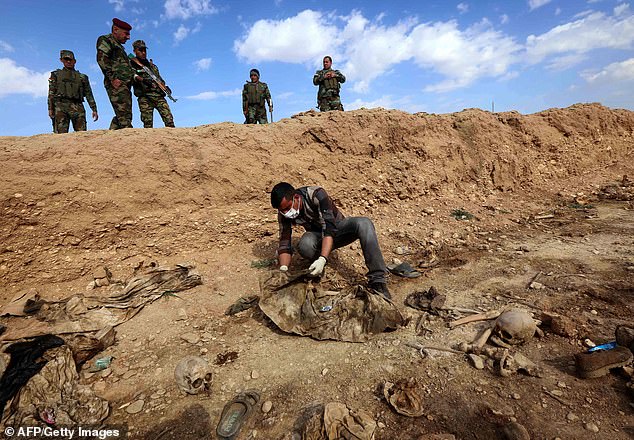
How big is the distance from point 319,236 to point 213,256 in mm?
1515

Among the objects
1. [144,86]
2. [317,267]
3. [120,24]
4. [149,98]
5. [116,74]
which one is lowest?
[317,267]

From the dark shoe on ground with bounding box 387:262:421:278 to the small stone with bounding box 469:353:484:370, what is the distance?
1450 mm

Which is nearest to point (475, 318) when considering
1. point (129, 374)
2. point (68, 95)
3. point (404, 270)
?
point (404, 270)

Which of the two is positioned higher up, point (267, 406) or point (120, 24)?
point (120, 24)

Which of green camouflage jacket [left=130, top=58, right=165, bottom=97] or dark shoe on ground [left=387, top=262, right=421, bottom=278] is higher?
green camouflage jacket [left=130, top=58, right=165, bottom=97]

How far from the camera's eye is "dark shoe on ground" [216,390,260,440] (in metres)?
Answer: 1.81

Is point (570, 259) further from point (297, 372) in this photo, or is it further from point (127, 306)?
point (127, 306)

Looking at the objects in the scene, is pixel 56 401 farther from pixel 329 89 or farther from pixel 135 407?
pixel 329 89

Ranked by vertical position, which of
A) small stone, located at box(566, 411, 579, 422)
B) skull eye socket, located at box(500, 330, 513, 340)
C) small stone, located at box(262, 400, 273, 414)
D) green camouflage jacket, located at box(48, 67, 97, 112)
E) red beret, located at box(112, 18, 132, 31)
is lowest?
small stone, located at box(566, 411, 579, 422)

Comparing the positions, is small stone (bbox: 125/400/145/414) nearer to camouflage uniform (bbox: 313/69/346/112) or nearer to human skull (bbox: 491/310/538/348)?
human skull (bbox: 491/310/538/348)

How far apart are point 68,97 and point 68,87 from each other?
6.9 inches

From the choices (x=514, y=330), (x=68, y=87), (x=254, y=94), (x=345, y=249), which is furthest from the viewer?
(x=254, y=94)

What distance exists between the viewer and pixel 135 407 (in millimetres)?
2059

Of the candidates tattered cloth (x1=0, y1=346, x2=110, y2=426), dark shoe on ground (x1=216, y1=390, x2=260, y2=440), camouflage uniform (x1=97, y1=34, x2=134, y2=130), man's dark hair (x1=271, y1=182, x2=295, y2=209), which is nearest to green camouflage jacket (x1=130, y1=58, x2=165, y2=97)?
camouflage uniform (x1=97, y1=34, x2=134, y2=130)
